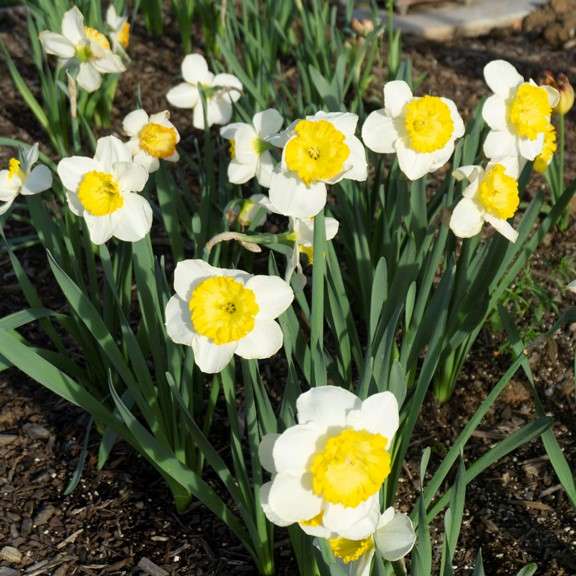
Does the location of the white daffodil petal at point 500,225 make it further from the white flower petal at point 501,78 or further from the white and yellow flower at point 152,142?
the white and yellow flower at point 152,142

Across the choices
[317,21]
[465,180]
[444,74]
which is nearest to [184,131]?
[317,21]

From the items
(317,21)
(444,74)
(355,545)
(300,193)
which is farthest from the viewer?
(444,74)

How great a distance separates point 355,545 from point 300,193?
61cm

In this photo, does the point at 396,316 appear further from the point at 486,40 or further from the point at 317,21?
the point at 486,40

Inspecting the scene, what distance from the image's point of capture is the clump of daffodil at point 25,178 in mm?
1774

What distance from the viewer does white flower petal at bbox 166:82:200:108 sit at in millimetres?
2357

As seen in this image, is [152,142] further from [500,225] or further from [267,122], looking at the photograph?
[500,225]

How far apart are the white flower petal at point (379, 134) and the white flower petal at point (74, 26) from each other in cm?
98

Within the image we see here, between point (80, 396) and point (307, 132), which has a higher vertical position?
point (307, 132)

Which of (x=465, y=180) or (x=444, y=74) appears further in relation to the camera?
(x=444, y=74)

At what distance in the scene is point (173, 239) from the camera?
2082 mm

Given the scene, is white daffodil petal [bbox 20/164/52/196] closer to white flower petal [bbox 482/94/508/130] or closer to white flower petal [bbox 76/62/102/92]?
white flower petal [bbox 76/62/102/92]

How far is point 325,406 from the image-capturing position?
1.20m

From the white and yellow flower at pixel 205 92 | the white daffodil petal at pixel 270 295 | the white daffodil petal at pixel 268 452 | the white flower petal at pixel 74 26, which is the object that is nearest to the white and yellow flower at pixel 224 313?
the white daffodil petal at pixel 270 295
